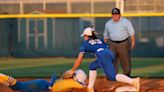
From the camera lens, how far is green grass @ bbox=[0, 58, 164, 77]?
15129 millimetres

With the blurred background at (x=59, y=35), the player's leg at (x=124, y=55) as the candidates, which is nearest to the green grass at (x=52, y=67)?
the blurred background at (x=59, y=35)

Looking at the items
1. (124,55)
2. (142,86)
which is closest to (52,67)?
(124,55)

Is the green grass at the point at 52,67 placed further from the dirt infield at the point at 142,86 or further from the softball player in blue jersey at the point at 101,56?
the softball player in blue jersey at the point at 101,56

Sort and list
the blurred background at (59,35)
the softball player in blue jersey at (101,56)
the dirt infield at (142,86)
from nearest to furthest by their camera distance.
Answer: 1. the softball player in blue jersey at (101,56)
2. the dirt infield at (142,86)
3. the blurred background at (59,35)

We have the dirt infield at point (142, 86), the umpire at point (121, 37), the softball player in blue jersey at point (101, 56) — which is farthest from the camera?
the umpire at point (121, 37)

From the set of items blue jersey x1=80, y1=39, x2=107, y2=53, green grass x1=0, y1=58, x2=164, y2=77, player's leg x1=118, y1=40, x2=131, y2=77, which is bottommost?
green grass x1=0, y1=58, x2=164, y2=77

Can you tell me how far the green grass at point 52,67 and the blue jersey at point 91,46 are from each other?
15.4ft

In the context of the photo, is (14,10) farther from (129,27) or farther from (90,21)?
(129,27)

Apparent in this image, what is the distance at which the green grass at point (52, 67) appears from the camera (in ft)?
49.6

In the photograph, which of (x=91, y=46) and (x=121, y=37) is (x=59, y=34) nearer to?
(x=121, y=37)

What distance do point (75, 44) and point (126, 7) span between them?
9.74 metres

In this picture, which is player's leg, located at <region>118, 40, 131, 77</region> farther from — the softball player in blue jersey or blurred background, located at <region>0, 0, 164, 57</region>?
blurred background, located at <region>0, 0, 164, 57</region>

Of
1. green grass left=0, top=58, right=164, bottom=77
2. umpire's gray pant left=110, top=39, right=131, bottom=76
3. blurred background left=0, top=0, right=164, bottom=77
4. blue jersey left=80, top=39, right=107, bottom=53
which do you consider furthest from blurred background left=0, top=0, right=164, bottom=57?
blue jersey left=80, top=39, right=107, bottom=53

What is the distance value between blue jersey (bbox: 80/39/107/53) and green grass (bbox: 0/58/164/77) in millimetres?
4688
